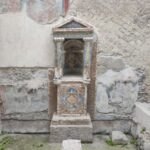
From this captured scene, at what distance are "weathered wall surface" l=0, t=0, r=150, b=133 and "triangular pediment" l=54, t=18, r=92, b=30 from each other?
131mm

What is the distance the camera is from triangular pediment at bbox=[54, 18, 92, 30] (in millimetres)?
4281

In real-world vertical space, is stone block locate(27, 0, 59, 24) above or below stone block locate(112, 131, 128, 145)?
above

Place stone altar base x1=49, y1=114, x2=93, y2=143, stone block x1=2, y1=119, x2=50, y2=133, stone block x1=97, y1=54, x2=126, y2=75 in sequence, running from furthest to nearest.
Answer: stone block x1=2, y1=119, x2=50, y2=133, stone block x1=97, y1=54, x2=126, y2=75, stone altar base x1=49, y1=114, x2=93, y2=143

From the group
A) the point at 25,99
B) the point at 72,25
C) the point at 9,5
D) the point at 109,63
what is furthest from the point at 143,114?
the point at 9,5

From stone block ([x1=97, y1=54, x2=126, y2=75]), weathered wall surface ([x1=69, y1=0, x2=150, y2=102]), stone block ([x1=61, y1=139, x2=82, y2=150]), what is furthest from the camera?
stone block ([x1=97, y1=54, x2=126, y2=75])

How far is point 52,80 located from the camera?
4.50 metres

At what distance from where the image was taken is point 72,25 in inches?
170

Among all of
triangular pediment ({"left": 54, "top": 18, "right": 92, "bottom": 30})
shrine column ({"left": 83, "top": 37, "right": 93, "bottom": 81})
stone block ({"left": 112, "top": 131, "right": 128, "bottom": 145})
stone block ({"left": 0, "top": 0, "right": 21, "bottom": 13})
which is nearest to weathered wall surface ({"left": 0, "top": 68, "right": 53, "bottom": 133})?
shrine column ({"left": 83, "top": 37, "right": 93, "bottom": 81})

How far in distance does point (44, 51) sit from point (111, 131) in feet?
6.45

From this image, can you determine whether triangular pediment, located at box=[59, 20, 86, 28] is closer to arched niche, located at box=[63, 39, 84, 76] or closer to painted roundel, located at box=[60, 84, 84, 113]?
arched niche, located at box=[63, 39, 84, 76]

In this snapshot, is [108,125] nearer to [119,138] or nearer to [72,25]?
[119,138]

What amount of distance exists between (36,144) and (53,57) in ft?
5.10

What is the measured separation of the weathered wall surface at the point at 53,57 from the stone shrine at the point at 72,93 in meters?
0.19

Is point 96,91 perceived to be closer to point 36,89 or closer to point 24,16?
point 36,89
